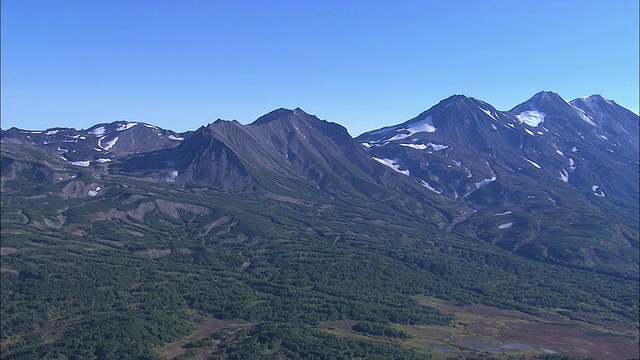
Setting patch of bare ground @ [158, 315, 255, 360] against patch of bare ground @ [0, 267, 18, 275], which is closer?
patch of bare ground @ [158, 315, 255, 360]

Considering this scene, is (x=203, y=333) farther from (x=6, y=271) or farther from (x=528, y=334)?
(x=528, y=334)

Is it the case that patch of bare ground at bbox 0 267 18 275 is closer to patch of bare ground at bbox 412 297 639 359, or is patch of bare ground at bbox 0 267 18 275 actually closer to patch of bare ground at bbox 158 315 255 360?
patch of bare ground at bbox 158 315 255 360

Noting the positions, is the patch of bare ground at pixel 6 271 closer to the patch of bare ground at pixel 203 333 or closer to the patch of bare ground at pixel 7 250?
the patch of bare ground at pixel 7 250

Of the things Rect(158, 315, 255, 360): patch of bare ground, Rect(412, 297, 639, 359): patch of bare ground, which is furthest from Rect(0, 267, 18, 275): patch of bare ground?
Rect(412, 297, 639, 359): patch of bare ground

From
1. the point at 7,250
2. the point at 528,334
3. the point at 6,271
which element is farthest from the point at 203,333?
the point at 7,250

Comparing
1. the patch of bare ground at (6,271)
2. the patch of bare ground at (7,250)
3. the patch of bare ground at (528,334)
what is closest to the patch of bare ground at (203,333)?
the patch of bare ground at (528,334)

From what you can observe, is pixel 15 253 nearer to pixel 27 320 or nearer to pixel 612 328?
pixel 27 320

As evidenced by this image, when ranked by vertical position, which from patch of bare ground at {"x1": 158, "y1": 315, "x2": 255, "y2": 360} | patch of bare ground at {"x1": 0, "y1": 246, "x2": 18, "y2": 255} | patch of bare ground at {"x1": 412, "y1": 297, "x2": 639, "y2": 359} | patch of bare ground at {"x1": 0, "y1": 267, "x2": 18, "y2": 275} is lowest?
patch of bare ground at {"x1": 158, "y1": 315, "x2": 255, "y2": 360}

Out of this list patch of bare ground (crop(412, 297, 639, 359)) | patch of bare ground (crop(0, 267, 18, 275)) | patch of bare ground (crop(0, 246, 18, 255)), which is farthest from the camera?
patch of bare ground (crop(0, 246, 18, 255))
